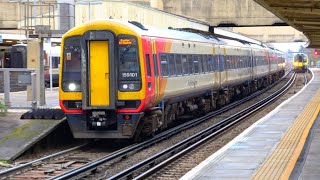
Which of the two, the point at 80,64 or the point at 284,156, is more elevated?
the point at 80,64

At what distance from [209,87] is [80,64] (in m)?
9.04

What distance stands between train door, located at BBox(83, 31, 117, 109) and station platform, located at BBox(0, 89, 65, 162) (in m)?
1.54

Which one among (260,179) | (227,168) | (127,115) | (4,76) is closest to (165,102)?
(127,115)

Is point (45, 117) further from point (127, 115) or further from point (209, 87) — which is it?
point (209, 87)

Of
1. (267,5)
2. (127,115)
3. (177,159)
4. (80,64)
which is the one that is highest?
(267,5)

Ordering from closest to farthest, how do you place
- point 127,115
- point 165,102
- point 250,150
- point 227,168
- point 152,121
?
1. point 227,168
2. point 250,150
3. point 127,115
4. point 152,121
5. point 165,102

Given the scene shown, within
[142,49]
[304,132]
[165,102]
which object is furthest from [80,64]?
[304,132]

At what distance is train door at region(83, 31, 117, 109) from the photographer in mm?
13602

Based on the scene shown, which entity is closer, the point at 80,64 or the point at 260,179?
the point at 260,179

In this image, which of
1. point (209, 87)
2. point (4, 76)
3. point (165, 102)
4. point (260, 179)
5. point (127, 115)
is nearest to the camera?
point (260, 179)

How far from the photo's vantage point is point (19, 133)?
1415 centimetres

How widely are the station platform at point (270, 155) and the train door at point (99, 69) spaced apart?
125 inches

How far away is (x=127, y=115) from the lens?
44.9 feet

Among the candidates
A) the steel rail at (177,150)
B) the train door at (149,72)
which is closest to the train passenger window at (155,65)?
the train door at (149,72)
